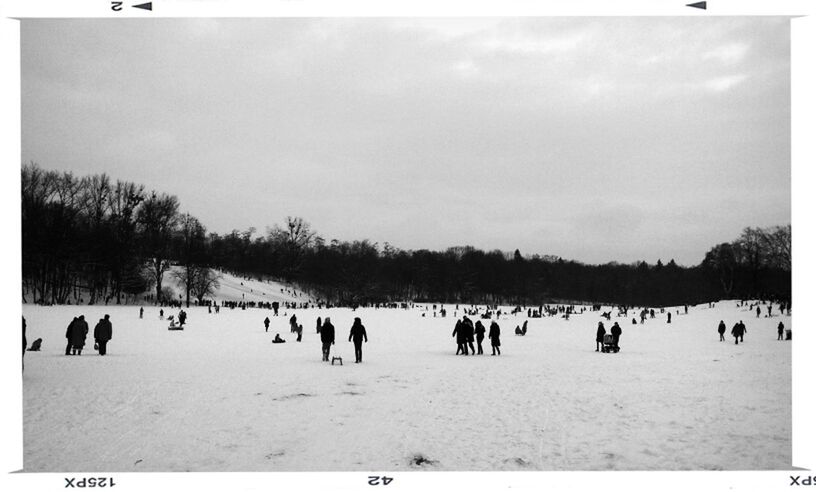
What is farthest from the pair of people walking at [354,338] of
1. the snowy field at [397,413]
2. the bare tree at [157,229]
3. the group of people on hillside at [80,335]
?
the bare tree at [157,229]

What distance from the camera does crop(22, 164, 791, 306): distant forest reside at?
38469mm

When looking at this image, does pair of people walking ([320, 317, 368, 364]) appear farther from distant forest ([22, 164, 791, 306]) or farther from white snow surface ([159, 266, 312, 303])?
white snow surface ([159, 266, 312, 303])

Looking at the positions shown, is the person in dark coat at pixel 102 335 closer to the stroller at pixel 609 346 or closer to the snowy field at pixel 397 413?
the snowy field at pixel 397 413

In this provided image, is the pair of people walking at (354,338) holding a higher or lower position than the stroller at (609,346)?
higher

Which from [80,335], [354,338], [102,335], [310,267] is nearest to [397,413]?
[354,338]

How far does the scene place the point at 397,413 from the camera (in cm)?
876

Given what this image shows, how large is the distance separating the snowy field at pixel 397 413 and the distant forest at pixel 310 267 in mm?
5277

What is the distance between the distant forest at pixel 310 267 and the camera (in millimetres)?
38469

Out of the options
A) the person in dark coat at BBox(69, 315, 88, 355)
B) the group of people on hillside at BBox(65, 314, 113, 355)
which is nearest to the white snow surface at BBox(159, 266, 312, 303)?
the group of people on hillside at BBox(65, 314, 113, 355)

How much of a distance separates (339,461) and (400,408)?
8.81ft

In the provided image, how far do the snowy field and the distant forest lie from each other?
17.3 feet

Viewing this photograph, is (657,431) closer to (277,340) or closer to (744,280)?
(277,340)
